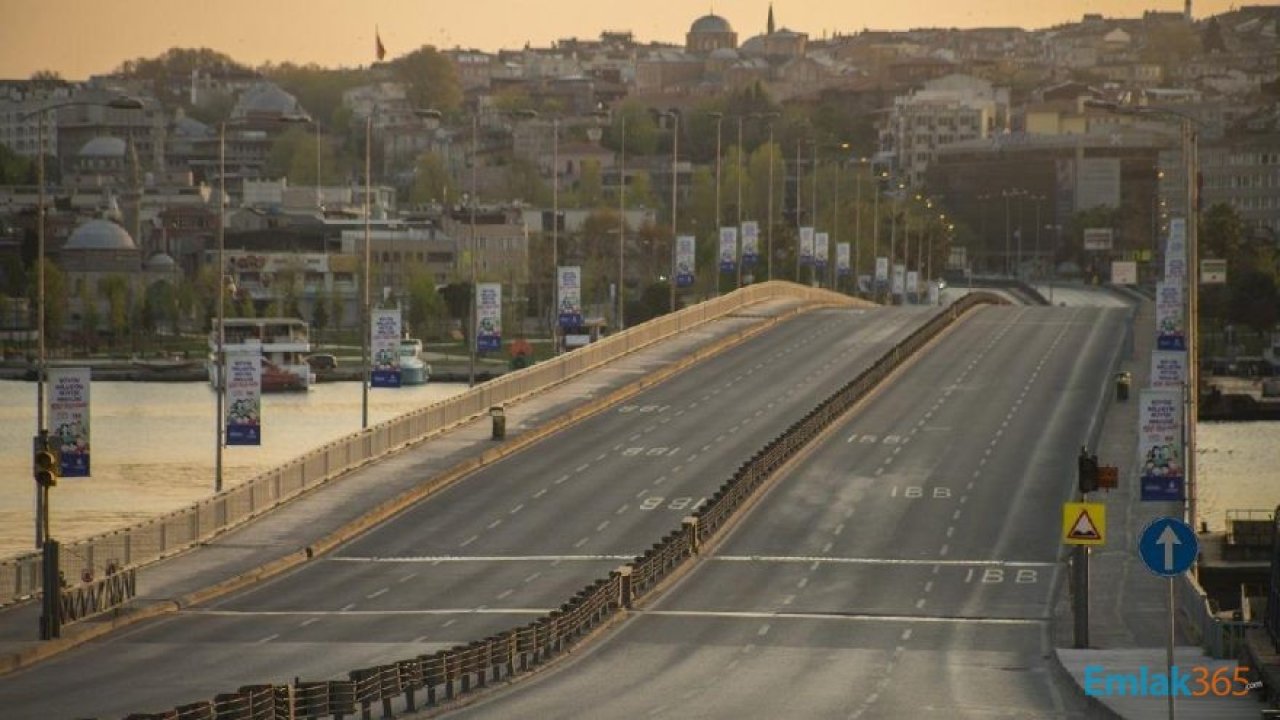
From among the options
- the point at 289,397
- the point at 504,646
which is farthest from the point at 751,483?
the point at 289,397

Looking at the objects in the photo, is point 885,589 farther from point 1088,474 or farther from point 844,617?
point 1088,474

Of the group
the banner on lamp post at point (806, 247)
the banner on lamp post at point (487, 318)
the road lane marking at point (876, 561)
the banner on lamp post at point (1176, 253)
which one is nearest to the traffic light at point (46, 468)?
the road lane marking at point (876, 561)

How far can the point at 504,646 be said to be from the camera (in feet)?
180

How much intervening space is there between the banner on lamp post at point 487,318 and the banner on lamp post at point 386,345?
333 inches

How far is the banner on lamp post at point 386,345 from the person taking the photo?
99.9 meters

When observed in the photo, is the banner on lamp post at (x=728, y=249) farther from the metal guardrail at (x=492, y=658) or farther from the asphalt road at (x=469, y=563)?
the metal guardrail at (x=492, y=658)

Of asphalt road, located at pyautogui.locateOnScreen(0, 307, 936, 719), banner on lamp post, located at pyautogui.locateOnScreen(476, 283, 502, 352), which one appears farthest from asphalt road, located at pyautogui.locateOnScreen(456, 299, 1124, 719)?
banner on lamp post, located at pyautogui.locateOnScreen(476, 283, 502, 352)

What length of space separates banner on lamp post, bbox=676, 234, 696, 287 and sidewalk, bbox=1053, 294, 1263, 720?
51.5 meters

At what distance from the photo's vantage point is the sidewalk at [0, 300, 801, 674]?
202ft

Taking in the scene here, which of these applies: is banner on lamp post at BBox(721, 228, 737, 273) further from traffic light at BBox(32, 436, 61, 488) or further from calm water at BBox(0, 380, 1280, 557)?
traffic light at BBox(32, 436, 61, 488)

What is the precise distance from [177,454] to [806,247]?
45.9m

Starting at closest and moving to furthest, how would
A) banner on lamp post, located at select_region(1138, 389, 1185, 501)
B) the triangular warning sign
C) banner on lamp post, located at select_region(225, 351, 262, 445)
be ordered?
the triangular warning sign → banner on lamp post, located at select_region(1138, 389, 1185, 501) → banner on lamp post, located at select_region(225, 351, 262, 445)

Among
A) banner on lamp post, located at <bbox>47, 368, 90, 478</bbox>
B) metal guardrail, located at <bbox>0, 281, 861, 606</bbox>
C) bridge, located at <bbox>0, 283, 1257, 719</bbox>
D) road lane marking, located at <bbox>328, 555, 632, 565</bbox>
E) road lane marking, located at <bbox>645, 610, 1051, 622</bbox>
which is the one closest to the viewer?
bridge, located at <bbox>0, 283, 1257, 719</bbox>

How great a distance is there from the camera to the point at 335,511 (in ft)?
257
